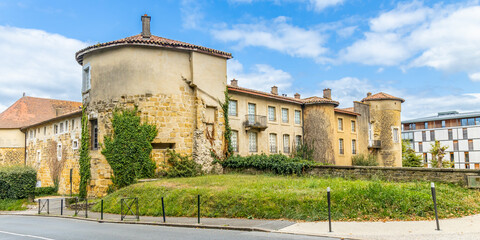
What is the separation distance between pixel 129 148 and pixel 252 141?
10.8 metres

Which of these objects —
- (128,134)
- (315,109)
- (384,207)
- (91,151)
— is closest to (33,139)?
(91,151)

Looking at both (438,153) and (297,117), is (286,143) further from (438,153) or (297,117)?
(438,153)

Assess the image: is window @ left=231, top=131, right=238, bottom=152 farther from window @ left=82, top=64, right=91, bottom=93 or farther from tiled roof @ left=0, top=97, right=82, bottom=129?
tiled roof @ left=0, top=97, right=82, bottom=129

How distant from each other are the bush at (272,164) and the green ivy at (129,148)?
5.43m

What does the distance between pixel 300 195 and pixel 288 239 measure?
4260 mm

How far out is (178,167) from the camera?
25.7 meters

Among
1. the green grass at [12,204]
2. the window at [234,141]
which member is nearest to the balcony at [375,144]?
the window at [234,141]

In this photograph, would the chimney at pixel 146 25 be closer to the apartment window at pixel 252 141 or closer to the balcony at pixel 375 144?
the apartment window at pixel 252 141

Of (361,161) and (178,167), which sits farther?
(361,161)

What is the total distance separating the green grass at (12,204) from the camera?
2641 centimetres

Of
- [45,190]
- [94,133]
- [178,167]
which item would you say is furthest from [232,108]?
[45,190]

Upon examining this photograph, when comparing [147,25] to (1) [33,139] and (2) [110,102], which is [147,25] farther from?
(1) [33,139]

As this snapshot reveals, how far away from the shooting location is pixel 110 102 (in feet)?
84.6

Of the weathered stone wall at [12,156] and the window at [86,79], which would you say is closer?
the window at [86,79]
